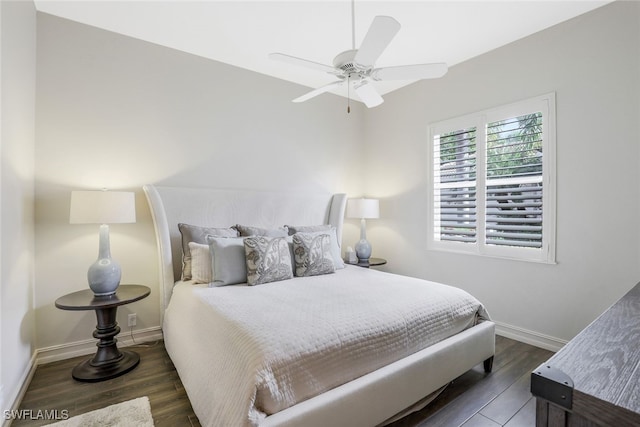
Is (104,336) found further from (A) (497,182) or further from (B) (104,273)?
(A) (497,182)

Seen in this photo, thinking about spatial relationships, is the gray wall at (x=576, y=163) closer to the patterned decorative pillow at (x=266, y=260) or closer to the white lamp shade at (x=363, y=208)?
the white lamp shade at (x=363, y=208)

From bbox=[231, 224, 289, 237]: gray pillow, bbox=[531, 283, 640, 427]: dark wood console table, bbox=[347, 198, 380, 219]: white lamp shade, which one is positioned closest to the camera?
bbox=[531, 283, 640, 427]: dark wood console table

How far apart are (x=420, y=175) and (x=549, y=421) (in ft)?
10.8

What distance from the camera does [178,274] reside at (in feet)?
9.44

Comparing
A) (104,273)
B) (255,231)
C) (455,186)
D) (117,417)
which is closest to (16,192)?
(104,273)

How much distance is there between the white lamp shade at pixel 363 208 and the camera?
3.86m

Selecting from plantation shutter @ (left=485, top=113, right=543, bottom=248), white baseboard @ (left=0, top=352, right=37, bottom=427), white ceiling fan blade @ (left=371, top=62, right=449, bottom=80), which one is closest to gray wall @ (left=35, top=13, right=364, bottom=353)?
white baseboard @ (left=0, top=352, right=37, bottom=427)

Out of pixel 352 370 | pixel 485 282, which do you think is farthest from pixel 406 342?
pixel 485 282

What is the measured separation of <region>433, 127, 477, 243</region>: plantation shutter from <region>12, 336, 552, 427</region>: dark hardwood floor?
1.36 meters

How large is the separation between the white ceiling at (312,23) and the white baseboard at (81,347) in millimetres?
2740

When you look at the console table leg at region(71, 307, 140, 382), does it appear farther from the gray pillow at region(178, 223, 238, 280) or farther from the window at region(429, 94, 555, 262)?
the window at region(429, 94, 555, 262)

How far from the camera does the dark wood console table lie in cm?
60

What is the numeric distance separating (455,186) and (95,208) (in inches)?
134

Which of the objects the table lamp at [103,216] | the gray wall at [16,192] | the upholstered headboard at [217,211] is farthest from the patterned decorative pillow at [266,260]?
the gray wall at [16,192]
